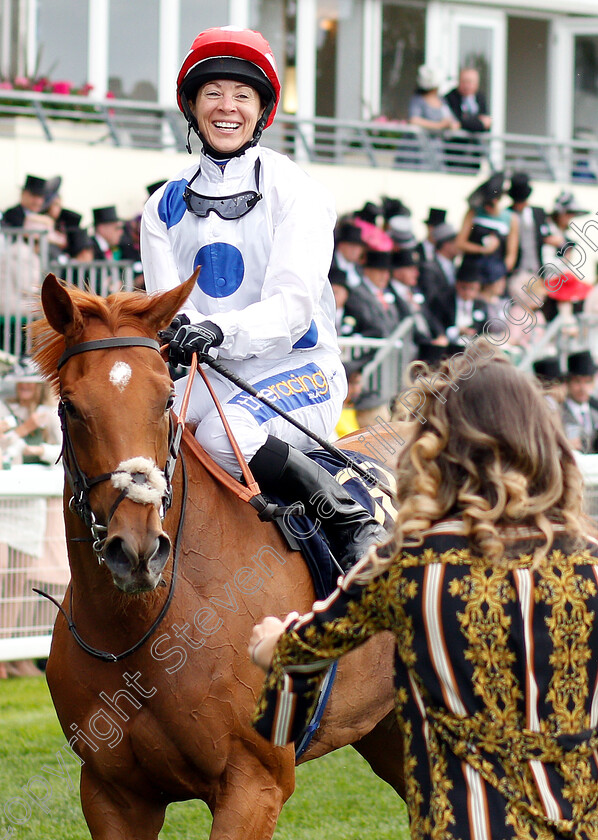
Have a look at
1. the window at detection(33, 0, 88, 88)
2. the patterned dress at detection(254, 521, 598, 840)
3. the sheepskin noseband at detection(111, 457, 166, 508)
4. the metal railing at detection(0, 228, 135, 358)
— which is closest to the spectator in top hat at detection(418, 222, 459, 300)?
the metal railing at detection(0, 228, 135, 358)

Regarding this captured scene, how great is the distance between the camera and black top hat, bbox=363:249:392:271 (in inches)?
405

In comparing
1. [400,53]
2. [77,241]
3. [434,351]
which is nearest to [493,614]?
[434,351]

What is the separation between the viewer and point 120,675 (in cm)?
320

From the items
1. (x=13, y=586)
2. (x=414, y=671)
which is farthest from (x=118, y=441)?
(x=13, y=586)

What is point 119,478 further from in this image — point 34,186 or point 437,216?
point 437,216

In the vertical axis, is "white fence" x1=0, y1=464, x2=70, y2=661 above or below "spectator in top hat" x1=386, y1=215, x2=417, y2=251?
below

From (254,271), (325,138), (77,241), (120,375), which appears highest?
(325,138)

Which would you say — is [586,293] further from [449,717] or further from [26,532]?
[449,717]

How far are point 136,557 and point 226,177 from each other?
1546 millimetres

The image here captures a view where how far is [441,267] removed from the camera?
11172 millimetres

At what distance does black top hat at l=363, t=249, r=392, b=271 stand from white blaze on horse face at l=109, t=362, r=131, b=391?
24.5 ft

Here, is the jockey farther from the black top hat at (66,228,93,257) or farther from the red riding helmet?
the black top hat at (66,228,93,257)

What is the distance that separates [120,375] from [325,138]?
38.9ft

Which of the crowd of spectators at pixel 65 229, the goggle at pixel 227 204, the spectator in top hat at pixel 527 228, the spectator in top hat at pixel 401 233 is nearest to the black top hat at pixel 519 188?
the spectator in top hat at pixel 527 228
